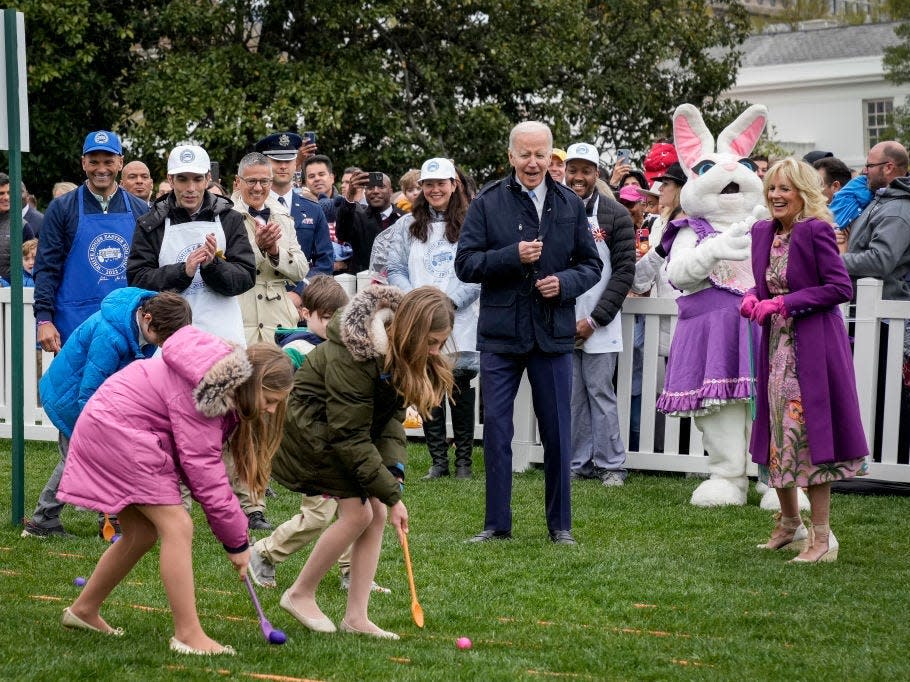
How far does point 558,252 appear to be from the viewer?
8.03 metres

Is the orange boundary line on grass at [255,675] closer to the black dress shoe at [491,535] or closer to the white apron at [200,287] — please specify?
the black dress shoe at [491,535]

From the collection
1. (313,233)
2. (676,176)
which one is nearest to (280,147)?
(313,233)

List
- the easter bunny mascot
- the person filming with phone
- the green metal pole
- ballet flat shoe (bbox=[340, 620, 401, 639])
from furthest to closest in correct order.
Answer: the person filming with phone, the easter bunny mascot, the green metal pole, ballet flat shoe (bbox=[340, 620, 401, 639])

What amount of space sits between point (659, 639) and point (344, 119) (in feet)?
56.5

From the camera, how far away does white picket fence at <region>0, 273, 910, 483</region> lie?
32.1 ft

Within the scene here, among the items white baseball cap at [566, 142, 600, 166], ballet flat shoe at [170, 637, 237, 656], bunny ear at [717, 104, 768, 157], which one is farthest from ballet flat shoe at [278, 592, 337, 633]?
white baseball cap at [566, 142, 600, 166]

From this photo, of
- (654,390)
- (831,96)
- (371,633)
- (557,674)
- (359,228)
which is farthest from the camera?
(831,96)

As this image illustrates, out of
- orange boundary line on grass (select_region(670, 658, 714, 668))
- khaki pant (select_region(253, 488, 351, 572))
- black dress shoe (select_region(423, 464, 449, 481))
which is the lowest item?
black dress shoe (select_region(423, 464, 449, 481))

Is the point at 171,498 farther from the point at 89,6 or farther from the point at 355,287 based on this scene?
the point at 89,6

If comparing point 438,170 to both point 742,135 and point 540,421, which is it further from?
point 540,421

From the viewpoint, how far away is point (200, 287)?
327 inches

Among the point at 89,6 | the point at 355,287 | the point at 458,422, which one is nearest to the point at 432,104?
the point at 89,6

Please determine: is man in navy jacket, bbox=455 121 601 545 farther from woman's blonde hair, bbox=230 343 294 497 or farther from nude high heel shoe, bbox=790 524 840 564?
woman's blonde hair, bbox=230 343 294 497

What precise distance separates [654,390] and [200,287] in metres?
3.83
